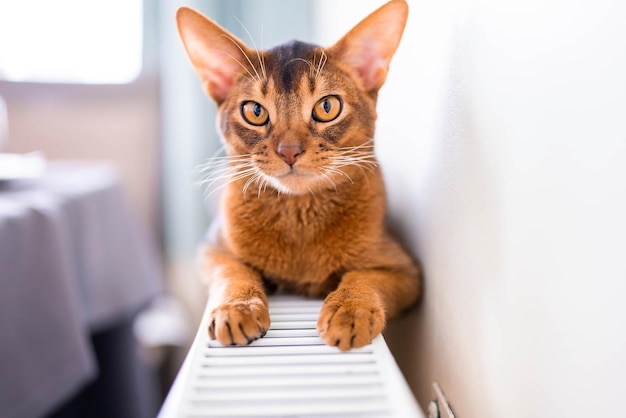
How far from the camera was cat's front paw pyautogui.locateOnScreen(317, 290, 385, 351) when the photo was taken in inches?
27.1

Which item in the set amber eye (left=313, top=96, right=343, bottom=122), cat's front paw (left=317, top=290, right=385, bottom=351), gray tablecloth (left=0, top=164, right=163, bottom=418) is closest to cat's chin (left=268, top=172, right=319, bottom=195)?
amber eye (left=313, top=96, right=343, bottom=122)

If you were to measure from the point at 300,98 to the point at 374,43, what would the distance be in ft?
0.60

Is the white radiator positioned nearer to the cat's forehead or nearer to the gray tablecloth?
the cat's forehead

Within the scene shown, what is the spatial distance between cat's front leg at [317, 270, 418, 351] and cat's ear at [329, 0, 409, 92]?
1.26ft

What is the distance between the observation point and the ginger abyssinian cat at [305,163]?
2.89ft

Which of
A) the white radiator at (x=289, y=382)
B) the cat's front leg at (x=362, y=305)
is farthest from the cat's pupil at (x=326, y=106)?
the white radiator at (x=289, y=382)

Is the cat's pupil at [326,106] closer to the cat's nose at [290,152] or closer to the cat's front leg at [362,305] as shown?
the cat's nose at [290,152]

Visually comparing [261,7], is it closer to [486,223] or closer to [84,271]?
[84,271]

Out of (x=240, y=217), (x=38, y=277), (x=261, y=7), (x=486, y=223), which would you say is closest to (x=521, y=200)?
(x=486, y=223)

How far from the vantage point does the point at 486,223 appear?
674 mm

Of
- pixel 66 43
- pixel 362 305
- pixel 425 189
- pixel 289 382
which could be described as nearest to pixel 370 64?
pixel 425 189

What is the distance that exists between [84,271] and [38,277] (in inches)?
13.6

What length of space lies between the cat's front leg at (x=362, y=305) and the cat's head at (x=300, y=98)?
195 mm

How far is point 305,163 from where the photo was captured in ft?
2.77
